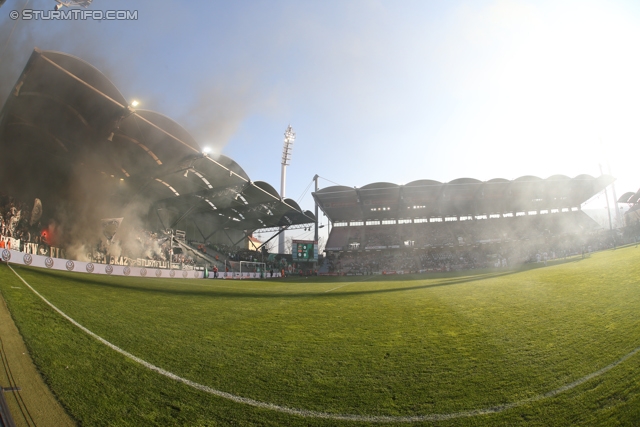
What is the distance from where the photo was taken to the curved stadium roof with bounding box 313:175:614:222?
43688 millimetres

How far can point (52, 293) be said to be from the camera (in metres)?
8.26

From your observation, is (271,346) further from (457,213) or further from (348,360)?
(457,213)

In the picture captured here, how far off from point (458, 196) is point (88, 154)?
156 feet

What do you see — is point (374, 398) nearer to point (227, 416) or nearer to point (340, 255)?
point (227, 416)

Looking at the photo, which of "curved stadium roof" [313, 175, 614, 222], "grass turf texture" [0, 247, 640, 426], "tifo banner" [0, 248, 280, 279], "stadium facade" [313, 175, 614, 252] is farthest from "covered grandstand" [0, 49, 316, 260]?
"stadium facade" [313, 175, 614, 252]

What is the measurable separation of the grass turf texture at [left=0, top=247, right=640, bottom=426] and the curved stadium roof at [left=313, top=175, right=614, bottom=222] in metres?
40.1

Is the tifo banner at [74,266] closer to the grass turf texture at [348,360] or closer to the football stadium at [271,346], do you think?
the football stadium at [271,346]

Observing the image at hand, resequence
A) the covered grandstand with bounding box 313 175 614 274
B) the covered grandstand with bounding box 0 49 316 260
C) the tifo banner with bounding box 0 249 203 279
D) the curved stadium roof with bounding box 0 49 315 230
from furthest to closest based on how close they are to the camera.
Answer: the covered grandstand with bounding box 313 175 614 274 < the covered grandstand with bounding box 0 49 316 260 < the curved stadium roof with bounding box 0 49 315 230 < the tifo banner with bounding box 0 249 203 279

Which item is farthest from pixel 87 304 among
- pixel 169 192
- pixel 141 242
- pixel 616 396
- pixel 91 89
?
pixel 169 192

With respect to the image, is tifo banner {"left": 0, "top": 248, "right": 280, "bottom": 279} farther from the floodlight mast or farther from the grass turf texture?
the floodlight mast

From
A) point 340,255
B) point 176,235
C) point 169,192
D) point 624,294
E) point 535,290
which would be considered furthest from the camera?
point 340,255

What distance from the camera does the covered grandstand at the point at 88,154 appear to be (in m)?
17.9

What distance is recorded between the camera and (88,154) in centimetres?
2305

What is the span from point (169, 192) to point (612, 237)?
4992 cm
